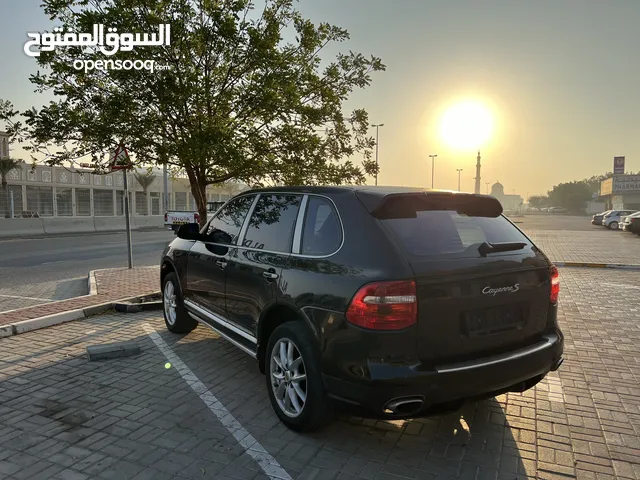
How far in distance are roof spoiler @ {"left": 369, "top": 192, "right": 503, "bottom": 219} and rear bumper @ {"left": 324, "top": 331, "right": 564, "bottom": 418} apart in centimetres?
103

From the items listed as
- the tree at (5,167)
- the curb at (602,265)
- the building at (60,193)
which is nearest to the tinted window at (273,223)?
the curb at (602,265)

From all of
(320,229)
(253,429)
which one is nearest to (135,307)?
(253,429)

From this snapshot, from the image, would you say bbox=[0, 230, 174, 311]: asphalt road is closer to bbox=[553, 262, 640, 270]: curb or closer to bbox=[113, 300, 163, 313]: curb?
bbox=[113, 300, 163, 313]: curb

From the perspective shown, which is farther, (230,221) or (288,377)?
(230,221)

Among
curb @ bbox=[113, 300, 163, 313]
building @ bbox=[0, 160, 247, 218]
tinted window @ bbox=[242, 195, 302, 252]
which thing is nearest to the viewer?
tinted window @ bbox=[242, 195, 302, 252]

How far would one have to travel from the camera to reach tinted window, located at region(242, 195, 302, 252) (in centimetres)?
373

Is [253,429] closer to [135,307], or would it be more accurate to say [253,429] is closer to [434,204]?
[434,204]

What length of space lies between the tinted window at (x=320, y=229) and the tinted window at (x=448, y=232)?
387mm

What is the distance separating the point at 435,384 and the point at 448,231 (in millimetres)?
1086

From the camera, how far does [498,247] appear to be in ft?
10.8

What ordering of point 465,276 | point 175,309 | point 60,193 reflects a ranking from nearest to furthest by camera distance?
point 465,276 → point 175,309 → point 60,193

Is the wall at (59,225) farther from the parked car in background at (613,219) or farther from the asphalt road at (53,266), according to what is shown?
the parked car in background at (613,219)

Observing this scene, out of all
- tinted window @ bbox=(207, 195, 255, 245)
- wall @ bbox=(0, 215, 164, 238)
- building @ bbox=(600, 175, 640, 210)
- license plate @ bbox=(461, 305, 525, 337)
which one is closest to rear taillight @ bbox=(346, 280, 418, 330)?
license plate @ bbox=(461, 305, 525, 337)

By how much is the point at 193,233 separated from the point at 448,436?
3344 millimetres
